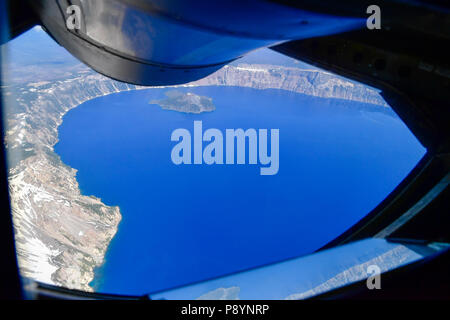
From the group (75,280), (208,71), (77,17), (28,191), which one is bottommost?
(75,280)

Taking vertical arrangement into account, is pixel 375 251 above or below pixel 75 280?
above

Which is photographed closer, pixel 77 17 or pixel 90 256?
pixel 77 17
